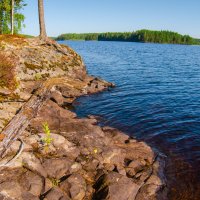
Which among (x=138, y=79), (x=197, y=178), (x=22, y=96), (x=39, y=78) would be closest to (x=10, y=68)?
(x=22, y=96)

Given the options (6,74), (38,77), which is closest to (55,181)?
(6,74)

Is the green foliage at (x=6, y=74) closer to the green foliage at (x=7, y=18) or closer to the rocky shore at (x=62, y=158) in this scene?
the rocky shore at (x=62, y=158)

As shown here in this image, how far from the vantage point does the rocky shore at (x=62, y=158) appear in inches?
404

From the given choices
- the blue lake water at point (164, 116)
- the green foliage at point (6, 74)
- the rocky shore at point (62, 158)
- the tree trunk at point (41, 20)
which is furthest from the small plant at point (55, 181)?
the tree trunk at point (41, 20)

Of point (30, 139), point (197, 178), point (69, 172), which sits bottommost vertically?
point (197, 178)

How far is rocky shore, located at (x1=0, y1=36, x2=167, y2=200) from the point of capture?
1025 cm

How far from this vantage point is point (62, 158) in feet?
39.2

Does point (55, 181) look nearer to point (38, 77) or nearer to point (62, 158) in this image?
point (62, 158)

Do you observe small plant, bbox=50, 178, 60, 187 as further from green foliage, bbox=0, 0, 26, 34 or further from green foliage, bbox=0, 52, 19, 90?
green foliage, bbox=0, 0, 26, 34

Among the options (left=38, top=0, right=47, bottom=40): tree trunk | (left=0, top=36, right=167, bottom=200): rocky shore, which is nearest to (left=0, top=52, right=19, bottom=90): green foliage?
(left=0, top=36, right=167, bottom=200): rocky shore

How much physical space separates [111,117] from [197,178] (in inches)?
384

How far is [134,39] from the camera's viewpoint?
197750 mm

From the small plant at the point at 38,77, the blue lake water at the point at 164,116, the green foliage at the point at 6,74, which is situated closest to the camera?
the blue lake water at the point at 164,116

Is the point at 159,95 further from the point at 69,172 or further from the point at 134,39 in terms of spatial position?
the point at 134,39
